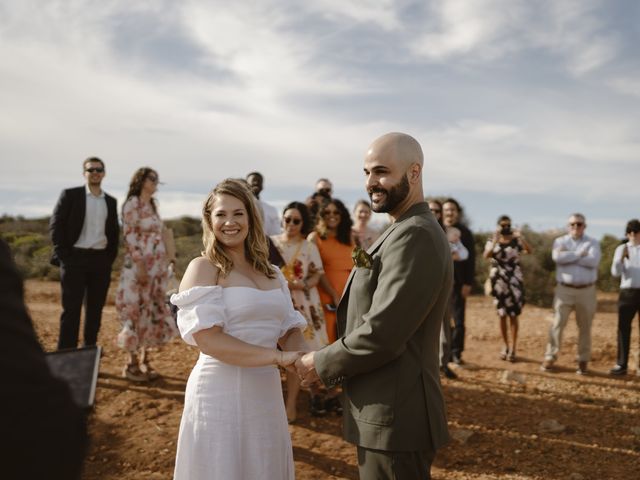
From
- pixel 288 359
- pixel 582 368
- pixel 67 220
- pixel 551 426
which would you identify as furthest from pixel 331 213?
pixel 582 368

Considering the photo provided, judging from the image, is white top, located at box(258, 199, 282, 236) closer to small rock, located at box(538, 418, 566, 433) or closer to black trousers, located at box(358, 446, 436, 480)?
small rock, located at box(538, 418, 566, 433)

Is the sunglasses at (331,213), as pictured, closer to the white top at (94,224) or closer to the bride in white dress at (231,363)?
the white top at (94,224)

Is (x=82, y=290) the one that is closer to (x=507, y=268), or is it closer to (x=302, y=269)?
(x=302, y=269)

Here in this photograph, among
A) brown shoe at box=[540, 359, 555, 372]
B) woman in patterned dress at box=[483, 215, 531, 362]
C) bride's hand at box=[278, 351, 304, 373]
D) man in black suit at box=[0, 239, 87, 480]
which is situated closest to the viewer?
man in black suit at box=[0, 239, 87, 480]

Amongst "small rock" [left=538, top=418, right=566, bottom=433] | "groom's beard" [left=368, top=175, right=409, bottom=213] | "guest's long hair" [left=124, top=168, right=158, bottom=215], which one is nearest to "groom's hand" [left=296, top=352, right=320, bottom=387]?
"groom's beard" [left=368, top=175, right=409, bottom=213]

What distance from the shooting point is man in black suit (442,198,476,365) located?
304 inches

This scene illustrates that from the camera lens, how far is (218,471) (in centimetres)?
261

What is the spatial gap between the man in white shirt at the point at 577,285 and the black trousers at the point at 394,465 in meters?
6.36

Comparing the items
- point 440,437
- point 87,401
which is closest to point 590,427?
point 440,437

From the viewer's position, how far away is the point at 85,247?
6.21 metres

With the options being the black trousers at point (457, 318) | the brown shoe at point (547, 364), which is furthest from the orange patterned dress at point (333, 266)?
the brown shoe at point (547, 364)

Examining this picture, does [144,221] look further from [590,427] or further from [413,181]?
[590,427]

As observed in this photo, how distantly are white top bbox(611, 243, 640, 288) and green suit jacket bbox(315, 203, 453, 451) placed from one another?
666cm

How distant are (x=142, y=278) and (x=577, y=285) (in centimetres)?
609
